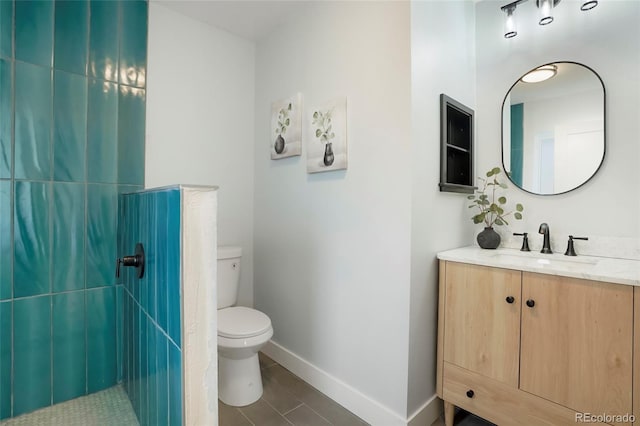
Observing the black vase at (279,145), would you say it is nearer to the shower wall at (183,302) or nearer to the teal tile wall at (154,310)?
the teal tile wall at (154,310)

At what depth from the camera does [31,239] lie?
1555 mm

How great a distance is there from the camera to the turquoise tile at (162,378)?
42.0 inches

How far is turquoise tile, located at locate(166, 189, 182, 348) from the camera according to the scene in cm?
95

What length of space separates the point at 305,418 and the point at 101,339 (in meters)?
1.25

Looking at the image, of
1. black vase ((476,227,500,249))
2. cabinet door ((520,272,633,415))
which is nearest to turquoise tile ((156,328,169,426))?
cabinet door ((520,272,633,415))

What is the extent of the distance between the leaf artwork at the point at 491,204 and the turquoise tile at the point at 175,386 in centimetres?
175

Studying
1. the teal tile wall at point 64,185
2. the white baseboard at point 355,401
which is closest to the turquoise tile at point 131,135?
the teal tile wall at point 64,185

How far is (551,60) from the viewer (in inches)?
69.9

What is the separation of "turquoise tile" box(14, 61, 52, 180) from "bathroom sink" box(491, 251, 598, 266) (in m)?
2.38

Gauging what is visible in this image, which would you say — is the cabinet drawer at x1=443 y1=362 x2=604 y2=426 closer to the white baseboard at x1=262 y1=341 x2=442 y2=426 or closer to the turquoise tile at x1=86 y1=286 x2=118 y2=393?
the white baseboard at x1=262 y1=341 x2=442 y2=426

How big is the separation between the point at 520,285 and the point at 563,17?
1574mm

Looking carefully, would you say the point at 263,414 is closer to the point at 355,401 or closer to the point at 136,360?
the point at 355,401

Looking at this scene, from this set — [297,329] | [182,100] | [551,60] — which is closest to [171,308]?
[297,329]

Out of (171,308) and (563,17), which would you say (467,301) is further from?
(563,17)
